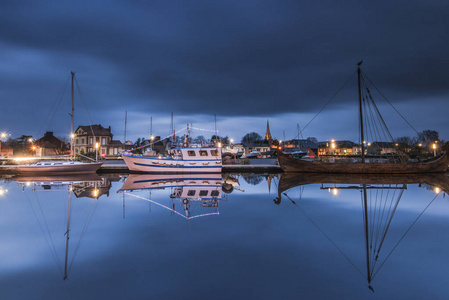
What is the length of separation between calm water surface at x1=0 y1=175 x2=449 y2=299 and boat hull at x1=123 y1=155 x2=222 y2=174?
18.3 metres

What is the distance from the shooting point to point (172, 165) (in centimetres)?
3306

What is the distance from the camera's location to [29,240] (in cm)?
850

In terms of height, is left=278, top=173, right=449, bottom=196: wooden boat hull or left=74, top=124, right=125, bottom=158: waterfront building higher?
left=74, top=124, right=125, bottom=158: waterfront building

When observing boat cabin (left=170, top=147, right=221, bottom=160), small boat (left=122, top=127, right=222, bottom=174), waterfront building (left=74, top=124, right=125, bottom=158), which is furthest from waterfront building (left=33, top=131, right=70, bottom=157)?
boat cabin (left=170, top=147, right=221, bottom=160)

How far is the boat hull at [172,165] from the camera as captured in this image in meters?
32.7

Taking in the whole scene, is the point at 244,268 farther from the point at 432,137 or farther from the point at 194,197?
the point at 432,137

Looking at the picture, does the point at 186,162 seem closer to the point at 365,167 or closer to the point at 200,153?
the point at 200,153

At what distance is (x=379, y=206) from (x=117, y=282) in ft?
42.5

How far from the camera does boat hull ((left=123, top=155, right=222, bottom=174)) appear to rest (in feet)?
107

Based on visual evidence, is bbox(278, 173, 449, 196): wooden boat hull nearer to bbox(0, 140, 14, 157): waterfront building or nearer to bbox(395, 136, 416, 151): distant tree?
bbox(395, 136, 416, 151): distant tree

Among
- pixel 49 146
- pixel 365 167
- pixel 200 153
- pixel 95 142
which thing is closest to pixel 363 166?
pixel 365 167

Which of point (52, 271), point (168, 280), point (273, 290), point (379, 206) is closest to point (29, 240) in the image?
point (52, 271)

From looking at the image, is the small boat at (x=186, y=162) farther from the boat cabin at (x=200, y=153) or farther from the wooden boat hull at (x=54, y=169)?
the wooden boat hull at (x=54, y=169)

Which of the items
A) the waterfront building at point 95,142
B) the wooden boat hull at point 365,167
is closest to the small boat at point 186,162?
the wooden boat hull at point 365,167
